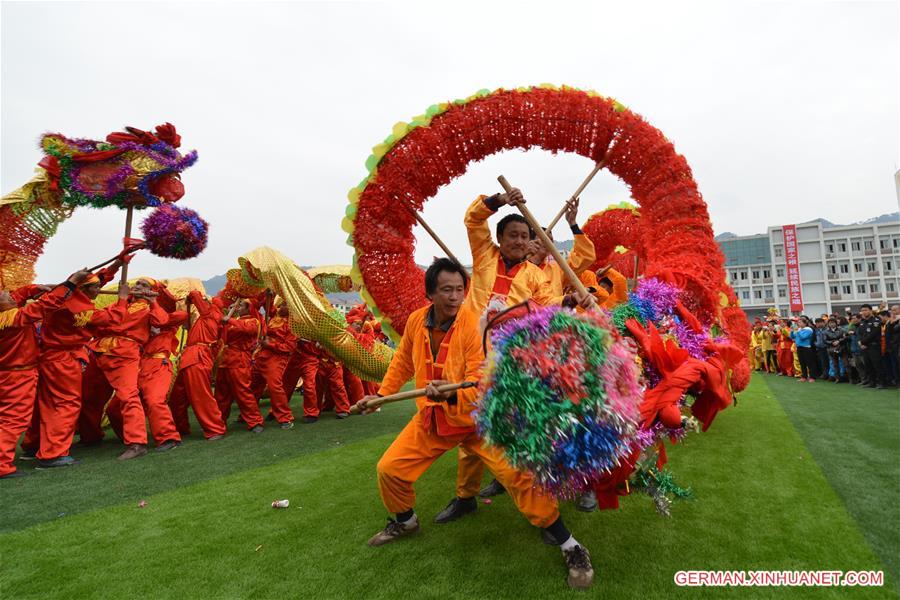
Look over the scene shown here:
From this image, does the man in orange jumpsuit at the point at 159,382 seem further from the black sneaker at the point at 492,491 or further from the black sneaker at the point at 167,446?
the black sneaker at the point at 492,491

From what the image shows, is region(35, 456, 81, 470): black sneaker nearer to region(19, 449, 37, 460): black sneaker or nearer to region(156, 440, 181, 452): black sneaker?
region(19, 449, 37, 460): black sneaker

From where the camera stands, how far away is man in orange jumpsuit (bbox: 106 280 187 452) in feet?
17.2

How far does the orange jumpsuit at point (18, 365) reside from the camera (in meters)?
4.45

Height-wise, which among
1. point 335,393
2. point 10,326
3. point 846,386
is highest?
point 10,326

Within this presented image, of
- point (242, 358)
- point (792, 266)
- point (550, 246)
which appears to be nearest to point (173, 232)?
point (242, 358)

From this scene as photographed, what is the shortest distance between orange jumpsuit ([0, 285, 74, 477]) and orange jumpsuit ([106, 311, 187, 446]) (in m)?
0.87

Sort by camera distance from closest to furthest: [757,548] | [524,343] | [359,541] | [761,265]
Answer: [524,343], [757,548], [359,541], [761,265]

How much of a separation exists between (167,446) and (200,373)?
963 millimetres

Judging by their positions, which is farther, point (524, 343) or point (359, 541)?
point (359, 541)

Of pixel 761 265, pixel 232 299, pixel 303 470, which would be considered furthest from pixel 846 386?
pixel 761 265

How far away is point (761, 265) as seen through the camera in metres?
42.8

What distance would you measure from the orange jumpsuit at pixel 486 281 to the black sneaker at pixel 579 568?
3.05 ft

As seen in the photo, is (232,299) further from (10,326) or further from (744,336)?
(744,336)

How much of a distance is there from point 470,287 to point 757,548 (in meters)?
2.23
